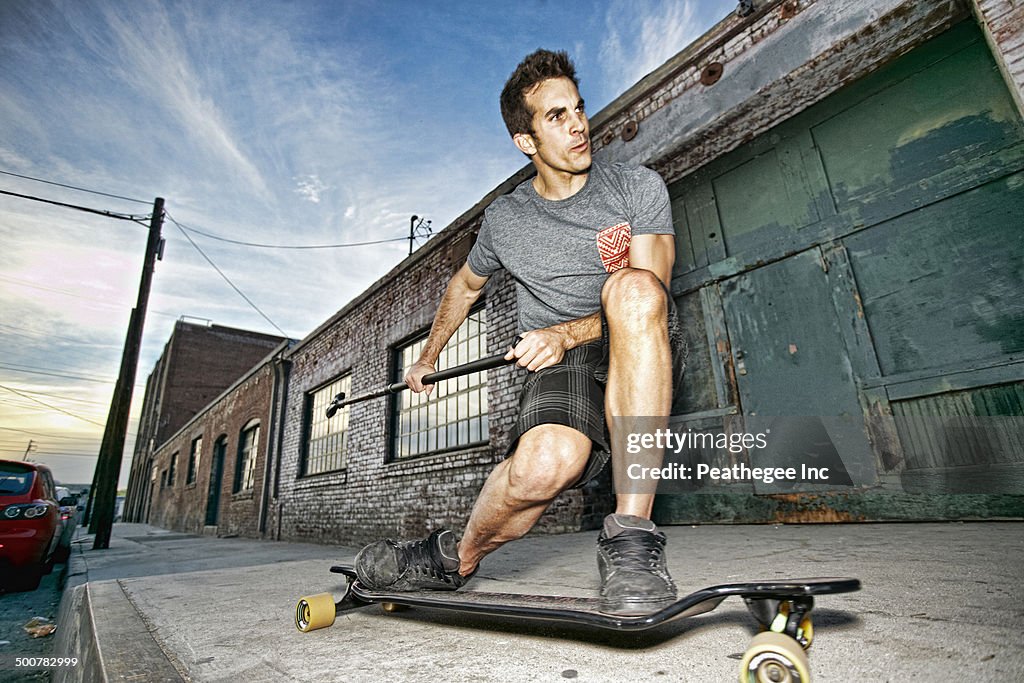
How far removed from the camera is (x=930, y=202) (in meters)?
3.18

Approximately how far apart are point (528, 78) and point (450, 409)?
4.73 m

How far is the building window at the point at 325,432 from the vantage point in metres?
8.14

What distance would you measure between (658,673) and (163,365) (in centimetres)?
3394

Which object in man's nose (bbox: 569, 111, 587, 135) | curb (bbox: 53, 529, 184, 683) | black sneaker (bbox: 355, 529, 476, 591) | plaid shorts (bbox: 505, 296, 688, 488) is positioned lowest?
curb (bbox: 53, 529, 184, 683)

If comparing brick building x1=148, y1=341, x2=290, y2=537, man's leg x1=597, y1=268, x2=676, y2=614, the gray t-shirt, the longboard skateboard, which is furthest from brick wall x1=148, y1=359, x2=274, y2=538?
man's leg x1=597, y1=268, x2=676, y2=614

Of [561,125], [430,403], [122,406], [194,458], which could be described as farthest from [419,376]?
[194,458]

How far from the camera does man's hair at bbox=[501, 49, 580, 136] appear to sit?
183cm

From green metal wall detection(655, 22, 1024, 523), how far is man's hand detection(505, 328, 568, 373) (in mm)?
2932

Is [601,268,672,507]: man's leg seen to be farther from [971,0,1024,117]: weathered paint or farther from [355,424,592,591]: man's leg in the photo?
[971,0,1024,117]: weathered paint

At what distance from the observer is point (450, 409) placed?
6121 mm

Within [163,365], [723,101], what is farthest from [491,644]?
[163,365]

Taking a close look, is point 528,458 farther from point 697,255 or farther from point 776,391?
point 697,255

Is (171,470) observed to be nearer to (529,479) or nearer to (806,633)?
(529,479)

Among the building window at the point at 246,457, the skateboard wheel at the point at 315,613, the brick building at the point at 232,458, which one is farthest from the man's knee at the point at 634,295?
the building window at the point at 246,457
